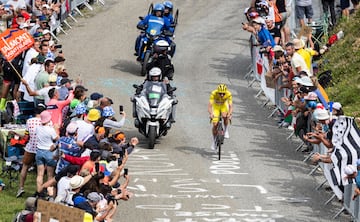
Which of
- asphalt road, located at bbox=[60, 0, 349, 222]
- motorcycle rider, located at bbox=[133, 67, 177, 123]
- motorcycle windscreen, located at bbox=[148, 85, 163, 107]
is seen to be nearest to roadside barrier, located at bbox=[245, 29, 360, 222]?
asphalt road, located at bbox=[60, 0, 349, 222]

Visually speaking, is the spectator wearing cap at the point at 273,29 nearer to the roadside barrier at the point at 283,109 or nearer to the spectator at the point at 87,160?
the roadside barrier at the point at 283,109

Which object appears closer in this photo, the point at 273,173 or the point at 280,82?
the point at 273,173

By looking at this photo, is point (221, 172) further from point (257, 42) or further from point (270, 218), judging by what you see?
point (257, 42)

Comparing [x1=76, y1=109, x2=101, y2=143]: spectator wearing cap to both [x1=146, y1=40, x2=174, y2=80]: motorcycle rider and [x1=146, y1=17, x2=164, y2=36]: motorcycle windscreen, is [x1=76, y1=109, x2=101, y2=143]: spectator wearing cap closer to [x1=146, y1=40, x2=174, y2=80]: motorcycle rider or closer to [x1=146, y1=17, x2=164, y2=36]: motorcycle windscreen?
[x1=146, y1=40, x2=174, y2=80]: motorcycle rider

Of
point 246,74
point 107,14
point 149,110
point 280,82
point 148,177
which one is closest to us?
A: point 148,177

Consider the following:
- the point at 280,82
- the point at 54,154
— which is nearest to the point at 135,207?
the point at 54,154

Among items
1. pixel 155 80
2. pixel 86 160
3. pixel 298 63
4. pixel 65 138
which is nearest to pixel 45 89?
pixel 155 80

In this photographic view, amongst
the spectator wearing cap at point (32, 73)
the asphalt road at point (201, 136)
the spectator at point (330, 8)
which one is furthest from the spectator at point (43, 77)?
the spectator at point (330, 8)

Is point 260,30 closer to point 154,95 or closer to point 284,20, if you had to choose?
point 284,20

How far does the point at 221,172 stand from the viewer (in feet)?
88.3

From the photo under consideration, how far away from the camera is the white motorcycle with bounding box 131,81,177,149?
2873 cm

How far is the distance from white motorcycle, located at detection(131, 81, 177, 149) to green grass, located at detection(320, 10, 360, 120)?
180 inches

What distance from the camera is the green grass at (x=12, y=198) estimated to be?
2339 cm

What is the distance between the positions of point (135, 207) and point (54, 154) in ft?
6.16
